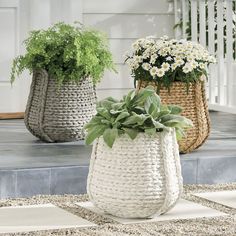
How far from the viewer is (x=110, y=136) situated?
2.83m

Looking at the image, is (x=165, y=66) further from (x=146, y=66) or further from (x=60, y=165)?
(x=60, y=165)

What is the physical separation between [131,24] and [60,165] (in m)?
2.17

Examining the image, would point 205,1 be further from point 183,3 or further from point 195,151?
point 195,151

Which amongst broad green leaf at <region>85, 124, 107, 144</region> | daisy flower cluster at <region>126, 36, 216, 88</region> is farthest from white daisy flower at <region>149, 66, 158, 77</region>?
broad green leaf at <region>85, 124, 107, 144</region>

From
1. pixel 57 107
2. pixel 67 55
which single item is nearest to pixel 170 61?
pixel 67 55

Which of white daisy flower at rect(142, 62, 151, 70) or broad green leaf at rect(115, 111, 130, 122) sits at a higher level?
white daisy flower at rect(142, 62, 151, 70)

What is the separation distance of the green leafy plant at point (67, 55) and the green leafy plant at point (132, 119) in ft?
2.82

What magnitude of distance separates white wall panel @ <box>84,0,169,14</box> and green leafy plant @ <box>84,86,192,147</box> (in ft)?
7.59

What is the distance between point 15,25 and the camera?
5055mm

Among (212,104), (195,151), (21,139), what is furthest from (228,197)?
(212,104)

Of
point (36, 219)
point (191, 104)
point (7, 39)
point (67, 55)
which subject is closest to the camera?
point (36, 219)

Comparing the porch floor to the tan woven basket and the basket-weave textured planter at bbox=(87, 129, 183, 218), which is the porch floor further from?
the basket-weave textured planter at bbox=(87, 129, 183, 218)

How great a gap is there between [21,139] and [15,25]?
1101 mm

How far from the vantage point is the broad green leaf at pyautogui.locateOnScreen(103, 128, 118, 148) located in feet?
9.29
